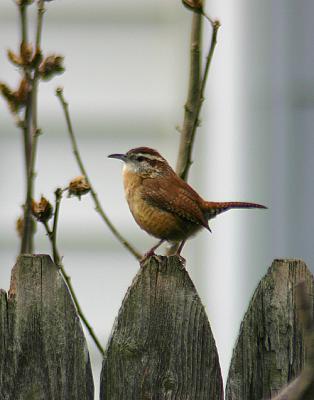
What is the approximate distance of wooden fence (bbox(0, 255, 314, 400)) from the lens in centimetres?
314

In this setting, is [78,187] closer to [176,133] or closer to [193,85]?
[193,85]

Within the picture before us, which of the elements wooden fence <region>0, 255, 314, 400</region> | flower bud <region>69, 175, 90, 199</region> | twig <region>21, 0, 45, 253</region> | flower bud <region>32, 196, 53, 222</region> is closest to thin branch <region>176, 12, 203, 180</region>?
flower bud <region>69, 175, 90, 199</region>

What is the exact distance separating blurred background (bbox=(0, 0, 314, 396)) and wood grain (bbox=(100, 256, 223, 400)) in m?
3.24

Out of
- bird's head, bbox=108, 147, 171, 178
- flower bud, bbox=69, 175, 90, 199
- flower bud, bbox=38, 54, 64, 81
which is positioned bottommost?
flower bud, bbox=69, 175, 90, 199

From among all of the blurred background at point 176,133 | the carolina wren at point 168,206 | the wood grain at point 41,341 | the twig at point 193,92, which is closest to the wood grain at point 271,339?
the wood grain at point 41,341

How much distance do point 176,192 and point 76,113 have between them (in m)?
2.54

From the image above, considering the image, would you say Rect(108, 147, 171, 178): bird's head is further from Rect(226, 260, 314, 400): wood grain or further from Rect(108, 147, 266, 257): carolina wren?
Rect(226, 260, 314, 400): wood grain

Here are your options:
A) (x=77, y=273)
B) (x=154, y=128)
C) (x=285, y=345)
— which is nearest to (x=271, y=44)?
(x=154, y=128)

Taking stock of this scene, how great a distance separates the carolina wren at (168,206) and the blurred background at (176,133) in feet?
5.91

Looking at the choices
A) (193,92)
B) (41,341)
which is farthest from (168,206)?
(41,341)

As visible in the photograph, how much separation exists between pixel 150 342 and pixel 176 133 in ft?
12.4

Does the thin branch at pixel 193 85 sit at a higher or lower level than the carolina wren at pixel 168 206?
higher

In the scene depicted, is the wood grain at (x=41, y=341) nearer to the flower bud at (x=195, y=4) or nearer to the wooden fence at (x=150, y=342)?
the wooden fence at (x=150, y=342)

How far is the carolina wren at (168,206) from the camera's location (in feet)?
15.0
